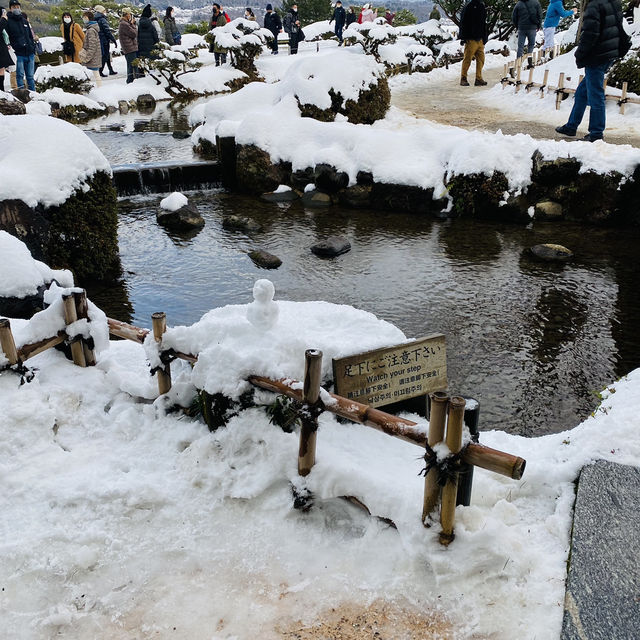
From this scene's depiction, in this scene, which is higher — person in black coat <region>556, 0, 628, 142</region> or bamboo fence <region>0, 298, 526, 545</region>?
person in black coat <region>556, 0, 628, 142</region>

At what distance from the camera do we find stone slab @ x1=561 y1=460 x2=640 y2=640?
7.84 ft

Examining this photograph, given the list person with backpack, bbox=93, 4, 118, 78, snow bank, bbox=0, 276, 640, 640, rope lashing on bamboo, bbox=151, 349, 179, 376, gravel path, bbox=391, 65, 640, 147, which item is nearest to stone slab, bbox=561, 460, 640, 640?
snow bank, bbox=0, 276, 640, 640

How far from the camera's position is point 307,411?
10.4 feet

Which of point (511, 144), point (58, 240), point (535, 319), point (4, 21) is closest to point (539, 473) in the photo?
point (535, 319)

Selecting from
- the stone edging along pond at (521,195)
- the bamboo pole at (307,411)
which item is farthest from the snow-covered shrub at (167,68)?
the bamboo pole at (307,411)

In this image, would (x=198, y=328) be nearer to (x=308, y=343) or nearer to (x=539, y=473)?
(x=308, y=343)

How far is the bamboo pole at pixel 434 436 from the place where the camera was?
8.94ft

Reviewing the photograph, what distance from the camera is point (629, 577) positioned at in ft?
8.48

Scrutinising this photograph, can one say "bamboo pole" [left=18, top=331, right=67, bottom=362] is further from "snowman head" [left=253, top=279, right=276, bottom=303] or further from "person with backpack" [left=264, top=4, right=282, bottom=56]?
"person with backpack" [left=264, top=4, right=282, bottom=56]

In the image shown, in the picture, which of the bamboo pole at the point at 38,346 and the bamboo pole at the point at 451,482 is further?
the bamboo pole at the point at 38,346

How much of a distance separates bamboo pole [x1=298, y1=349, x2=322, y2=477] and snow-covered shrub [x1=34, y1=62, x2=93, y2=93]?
2000 centimetres

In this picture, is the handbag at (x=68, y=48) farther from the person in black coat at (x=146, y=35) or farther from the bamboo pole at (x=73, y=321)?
the bamboo pole at (x=73, y=321)

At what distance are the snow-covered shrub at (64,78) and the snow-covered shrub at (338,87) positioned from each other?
1031 cm

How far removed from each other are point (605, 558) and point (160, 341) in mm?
2928
